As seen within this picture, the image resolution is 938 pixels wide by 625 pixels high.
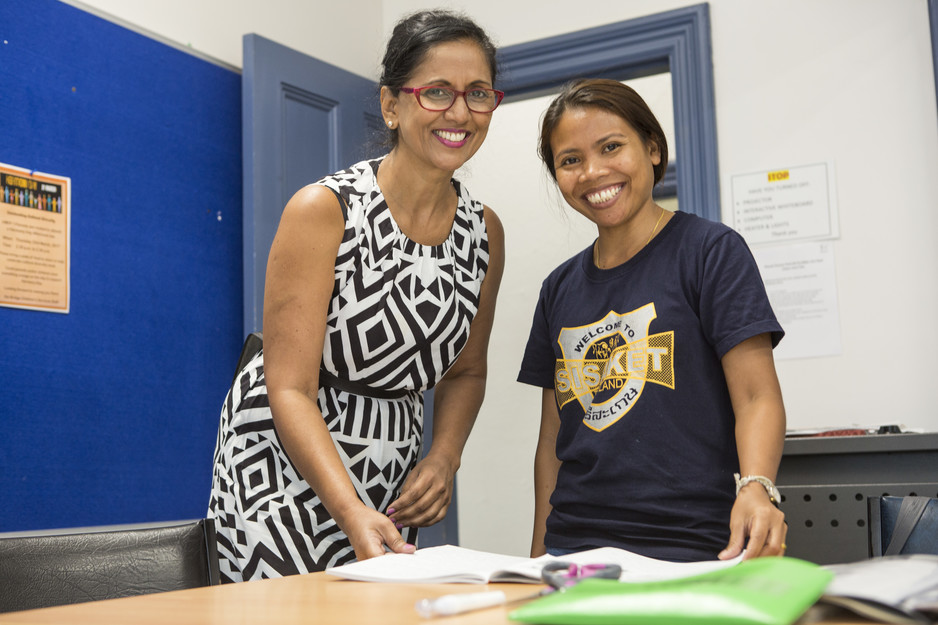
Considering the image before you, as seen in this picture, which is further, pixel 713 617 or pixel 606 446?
pixel 606 446

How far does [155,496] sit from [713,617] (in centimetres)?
212

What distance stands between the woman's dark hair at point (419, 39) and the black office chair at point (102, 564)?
803mm

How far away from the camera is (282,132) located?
9.18 ft

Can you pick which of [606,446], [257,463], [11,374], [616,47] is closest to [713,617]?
[606,446]

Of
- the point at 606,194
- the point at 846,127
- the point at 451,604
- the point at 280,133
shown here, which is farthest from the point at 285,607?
the point at 846,127

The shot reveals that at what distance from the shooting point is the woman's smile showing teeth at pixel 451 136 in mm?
1583

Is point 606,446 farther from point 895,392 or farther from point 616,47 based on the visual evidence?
point 616,47

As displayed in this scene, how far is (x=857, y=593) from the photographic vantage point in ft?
2.11

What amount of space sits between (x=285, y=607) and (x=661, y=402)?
71 cm

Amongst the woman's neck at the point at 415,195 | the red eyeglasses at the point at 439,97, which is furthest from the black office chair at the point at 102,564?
the red eyeglasses at the point at 439,97

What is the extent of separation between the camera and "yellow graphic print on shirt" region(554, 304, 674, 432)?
1.36 meters

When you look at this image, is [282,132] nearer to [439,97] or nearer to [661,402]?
[439,97]

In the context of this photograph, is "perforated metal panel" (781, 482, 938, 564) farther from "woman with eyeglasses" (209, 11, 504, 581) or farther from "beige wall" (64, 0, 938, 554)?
"woman with eyeglasses" (209, 11, 504, 581)

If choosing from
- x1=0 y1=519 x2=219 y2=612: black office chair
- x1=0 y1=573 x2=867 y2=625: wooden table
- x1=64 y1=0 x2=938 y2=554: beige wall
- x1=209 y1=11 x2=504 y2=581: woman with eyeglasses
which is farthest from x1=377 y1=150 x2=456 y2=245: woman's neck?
x1=64 y1=0 x2=938 y2=554: beige wall
